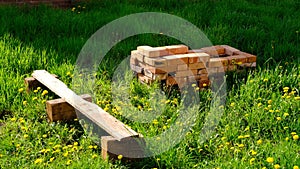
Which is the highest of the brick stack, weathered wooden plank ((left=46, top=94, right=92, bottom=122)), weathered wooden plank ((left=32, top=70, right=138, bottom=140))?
the brick stack

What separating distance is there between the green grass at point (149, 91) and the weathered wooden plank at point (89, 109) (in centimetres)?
18

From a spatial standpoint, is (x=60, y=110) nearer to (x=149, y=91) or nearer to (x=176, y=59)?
(x=149, y=91)

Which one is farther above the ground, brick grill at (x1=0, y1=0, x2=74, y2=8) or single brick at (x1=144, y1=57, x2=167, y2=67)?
brick grill at (x1=0, y1=0, x2=74, y2=8)

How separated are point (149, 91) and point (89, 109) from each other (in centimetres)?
80

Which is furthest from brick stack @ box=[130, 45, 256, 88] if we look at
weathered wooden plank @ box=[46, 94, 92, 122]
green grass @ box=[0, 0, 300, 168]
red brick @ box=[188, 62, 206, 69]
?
weathered wooden plank @ box=[46, 94, 92, 122]

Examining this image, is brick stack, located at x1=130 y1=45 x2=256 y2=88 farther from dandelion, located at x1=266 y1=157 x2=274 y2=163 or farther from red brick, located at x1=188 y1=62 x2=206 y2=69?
dandelion, located at x1=266 y1=157 x2=274 y2=163

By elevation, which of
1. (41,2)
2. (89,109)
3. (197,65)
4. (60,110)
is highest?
(41,2)

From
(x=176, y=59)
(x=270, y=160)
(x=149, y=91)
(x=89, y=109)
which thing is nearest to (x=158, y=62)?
(x=176, y=59)

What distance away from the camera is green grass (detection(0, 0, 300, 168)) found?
361 centimetres

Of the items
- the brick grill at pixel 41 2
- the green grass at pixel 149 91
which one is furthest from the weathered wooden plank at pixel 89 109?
the brick grill at pixel 41 2

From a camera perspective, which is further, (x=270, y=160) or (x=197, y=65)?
(x=197, y=65)

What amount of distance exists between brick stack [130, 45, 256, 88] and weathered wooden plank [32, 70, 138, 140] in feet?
2.75

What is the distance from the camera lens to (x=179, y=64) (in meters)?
4.68

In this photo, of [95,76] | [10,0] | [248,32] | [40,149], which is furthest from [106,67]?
[10,0]
